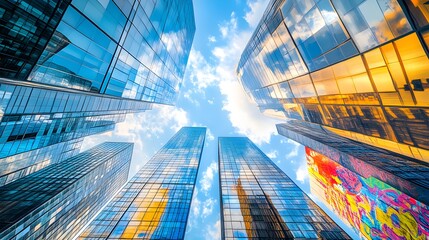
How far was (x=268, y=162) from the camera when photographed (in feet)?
236

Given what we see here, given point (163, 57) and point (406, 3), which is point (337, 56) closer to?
point (406, 3)

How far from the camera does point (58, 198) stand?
44.4 metres

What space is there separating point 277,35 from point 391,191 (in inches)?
1406

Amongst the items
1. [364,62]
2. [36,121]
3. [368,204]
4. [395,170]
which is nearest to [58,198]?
[36,121]

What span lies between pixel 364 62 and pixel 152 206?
48.9 m

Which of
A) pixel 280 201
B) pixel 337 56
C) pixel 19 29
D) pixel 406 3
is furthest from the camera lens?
pixel 280 201


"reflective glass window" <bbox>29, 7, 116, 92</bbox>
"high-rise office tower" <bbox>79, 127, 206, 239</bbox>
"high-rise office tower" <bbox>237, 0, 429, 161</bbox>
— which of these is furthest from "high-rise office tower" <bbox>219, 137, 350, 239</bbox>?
"reflective glass window" <bbox>29, 7, 116, 92</bbox>

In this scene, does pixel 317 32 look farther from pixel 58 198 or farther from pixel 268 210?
pixel 58 198

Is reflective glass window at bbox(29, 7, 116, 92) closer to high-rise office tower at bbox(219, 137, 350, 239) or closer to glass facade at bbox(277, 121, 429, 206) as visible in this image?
glass facade at bbox(277, 121, 429, 206)

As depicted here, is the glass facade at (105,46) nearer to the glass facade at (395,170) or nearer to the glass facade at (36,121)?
the glass facade at (36,121)

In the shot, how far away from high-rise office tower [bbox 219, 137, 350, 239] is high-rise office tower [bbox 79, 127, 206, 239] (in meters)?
12.5

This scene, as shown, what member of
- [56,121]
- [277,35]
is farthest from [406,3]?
[56,121]

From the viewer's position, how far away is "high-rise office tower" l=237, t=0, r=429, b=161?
24.1 ft

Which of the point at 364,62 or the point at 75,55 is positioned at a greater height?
the point at 364,62
